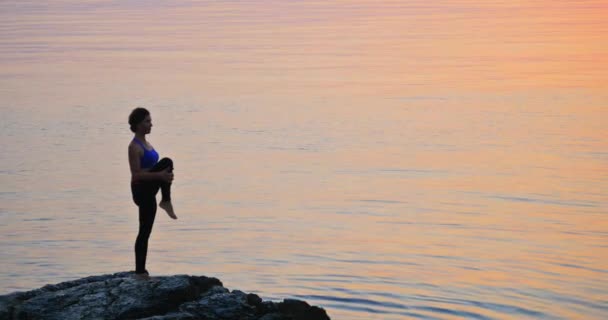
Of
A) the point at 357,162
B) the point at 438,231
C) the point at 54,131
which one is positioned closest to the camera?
the point at 438,231

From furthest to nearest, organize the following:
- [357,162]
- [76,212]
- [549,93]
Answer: [549,93] → [357,162] → [76,212]

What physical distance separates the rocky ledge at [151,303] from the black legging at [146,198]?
0.31 metres

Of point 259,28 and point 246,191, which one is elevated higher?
point 259,28

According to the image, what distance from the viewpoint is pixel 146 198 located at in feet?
38.2

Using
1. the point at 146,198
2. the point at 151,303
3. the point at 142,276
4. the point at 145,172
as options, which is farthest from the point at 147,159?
the point at 151,303

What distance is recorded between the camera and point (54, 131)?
86.2ft

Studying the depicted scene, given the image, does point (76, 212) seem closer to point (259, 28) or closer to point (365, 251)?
point (365, 251)

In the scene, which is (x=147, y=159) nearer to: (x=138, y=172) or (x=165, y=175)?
(x=138, y=172)

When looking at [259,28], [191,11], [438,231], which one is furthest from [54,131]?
[191,11]

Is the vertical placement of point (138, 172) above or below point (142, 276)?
above

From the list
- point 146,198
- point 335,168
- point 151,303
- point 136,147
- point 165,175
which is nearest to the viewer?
point 151,303

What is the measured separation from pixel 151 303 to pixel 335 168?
10987 mm

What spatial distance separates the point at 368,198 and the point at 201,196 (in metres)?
2.72

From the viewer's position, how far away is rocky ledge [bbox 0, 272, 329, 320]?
439 inches
